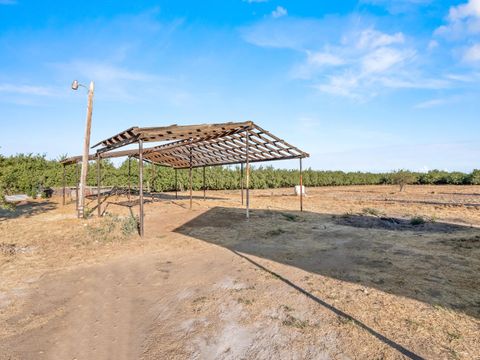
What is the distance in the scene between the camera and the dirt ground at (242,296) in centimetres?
313

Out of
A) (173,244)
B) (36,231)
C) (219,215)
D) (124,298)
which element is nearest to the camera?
(124,298)

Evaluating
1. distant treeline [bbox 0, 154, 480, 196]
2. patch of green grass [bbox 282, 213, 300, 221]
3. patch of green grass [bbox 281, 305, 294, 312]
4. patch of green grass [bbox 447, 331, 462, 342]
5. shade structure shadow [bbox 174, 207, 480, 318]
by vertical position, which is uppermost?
distant treeline [bbox 0, 154, 480, 196]

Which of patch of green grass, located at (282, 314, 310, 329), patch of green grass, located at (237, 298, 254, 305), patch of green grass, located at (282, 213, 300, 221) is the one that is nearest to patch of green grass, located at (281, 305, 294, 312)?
patch of green grass, located at (282, 314, 310, 329)

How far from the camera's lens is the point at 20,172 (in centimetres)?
2277

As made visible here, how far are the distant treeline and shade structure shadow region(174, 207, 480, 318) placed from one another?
6.88m

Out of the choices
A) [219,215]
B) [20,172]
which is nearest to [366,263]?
[219,215]

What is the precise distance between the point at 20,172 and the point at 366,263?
84.9 feet

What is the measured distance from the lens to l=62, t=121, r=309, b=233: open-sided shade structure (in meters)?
9.50

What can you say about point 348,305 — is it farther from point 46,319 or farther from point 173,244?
point 173,244

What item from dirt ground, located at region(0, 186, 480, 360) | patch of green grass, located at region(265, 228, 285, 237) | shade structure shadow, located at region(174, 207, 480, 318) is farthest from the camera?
patch of green grass, located at region(265, 228, 285, 237)

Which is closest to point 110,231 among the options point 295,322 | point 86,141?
point 86,141

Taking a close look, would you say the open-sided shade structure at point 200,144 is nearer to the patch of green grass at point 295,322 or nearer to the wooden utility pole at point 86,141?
the wooden utility pole at point 86,141

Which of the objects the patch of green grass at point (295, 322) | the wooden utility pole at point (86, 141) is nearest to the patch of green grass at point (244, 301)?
the patch of green grass at point (295, 322)

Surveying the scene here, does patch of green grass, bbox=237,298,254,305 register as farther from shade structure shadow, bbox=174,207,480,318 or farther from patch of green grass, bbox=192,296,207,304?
shade structure shadow, bbox=174,207,480,318
